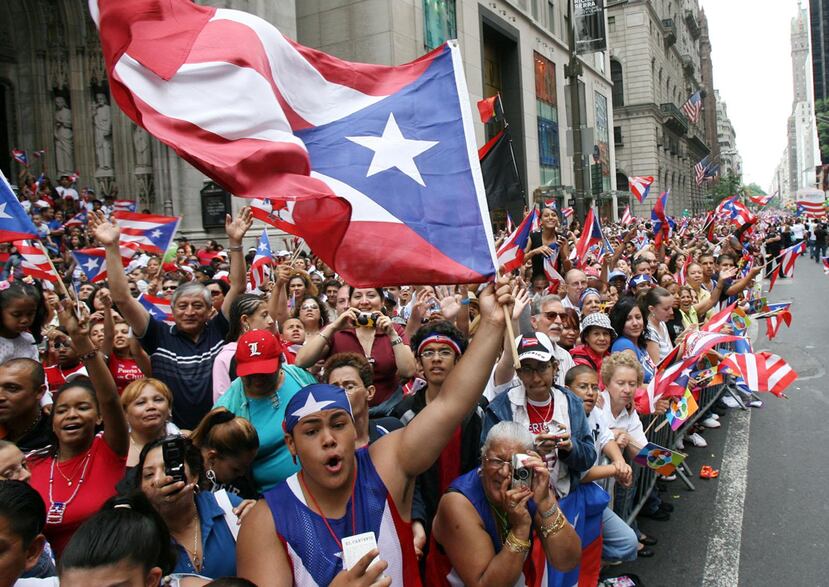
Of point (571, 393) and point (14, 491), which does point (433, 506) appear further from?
point (14, 491)

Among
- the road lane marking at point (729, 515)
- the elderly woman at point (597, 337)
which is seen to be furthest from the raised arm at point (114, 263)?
the road lane marking at point (729, 515)

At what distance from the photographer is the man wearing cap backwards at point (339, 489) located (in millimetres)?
2227

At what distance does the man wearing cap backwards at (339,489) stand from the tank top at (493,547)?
46 cm

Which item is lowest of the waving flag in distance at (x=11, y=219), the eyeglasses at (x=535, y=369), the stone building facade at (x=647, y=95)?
the eyeglasses at (x=535, y=369)

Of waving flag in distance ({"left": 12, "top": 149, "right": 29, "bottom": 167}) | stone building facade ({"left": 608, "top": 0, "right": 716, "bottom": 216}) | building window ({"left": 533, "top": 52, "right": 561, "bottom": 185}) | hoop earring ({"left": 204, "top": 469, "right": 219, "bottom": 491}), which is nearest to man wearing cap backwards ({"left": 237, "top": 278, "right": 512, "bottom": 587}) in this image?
hoop earring ({"left": 204, "top": 469, "right": 219, "bottom": 491})

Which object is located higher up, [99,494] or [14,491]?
[14,491]

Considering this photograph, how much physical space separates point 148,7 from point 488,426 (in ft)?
9.25

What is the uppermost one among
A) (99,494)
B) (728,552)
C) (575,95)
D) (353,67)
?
(575,95)

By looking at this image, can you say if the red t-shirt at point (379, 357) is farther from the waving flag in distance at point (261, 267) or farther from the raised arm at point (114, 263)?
the waving flag in distance at point (261, 267)

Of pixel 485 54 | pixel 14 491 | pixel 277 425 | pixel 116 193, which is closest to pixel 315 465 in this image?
pixel 14 491

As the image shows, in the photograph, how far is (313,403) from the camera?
2.43m

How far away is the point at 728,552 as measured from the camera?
4.67 metres

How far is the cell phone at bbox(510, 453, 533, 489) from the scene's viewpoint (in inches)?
103

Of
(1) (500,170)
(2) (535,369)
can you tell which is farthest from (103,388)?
(1) (500,170)
